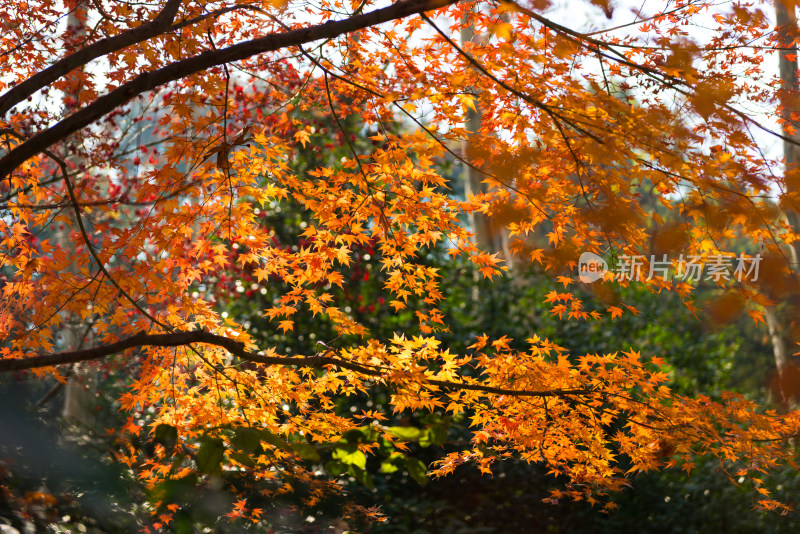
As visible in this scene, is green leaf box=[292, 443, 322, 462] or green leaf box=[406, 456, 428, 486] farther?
green leaf box=[406, 456, 428, 486]

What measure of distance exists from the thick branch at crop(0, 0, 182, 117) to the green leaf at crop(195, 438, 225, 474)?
1.51m

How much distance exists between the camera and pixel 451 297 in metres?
6.16

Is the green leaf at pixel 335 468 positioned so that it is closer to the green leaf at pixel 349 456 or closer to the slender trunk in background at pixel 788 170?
the green leaf at pixel 349 456

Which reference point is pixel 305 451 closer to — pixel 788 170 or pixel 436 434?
pixel 436 434

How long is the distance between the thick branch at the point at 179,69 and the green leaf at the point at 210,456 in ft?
4.22

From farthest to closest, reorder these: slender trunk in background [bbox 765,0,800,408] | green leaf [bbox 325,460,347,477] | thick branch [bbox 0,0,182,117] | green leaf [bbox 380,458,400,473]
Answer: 1. thick branch [bbox 0,0,182,117]
2. slender trunk in background [bbox 765,0,800,408]
3. green leaf [bbox 380,458,400,473]
4. green leaf [bbox 325,460,347,477]

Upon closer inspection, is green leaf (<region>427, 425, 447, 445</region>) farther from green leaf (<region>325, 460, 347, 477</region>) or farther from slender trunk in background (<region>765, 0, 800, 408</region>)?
slender trunk in background (<region>765, 0, 800, 408</region>)

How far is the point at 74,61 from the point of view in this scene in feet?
7.18

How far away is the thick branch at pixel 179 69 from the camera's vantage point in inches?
83.4

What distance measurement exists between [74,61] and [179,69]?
1.20ft

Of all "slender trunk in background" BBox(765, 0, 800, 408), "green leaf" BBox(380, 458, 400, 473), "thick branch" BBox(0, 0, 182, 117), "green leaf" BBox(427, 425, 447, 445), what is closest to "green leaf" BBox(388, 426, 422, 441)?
"green leaf" BBox(427, 425, 447, 445)

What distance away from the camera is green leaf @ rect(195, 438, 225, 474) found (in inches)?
52.4

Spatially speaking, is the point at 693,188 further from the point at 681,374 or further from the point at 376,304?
the point at 681,374

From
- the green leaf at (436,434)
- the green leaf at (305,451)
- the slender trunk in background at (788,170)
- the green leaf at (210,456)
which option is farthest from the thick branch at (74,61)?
the slender trunk in background at (788,170)
